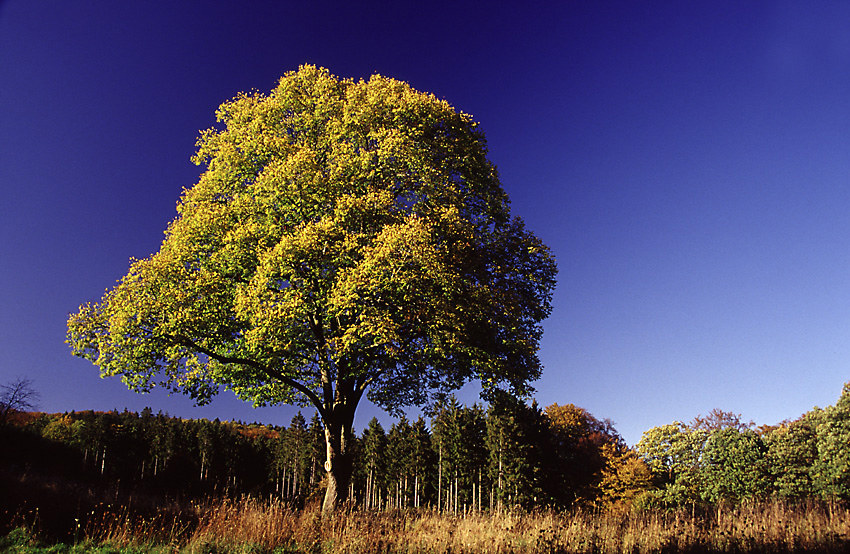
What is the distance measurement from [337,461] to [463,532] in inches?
299

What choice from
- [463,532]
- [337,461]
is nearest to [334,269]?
[337,461]

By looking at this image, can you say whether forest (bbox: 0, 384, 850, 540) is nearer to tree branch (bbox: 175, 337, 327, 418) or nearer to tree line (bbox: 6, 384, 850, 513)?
tree line (bbox: 6, 384, 850, 513)

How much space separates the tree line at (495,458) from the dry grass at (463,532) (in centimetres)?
192

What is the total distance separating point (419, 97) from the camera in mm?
18844

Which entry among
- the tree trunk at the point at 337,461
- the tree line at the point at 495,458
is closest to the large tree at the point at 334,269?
the tree trunk at the point at 337,461

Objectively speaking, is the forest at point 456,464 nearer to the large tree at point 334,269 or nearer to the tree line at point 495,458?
the tree line at point 495,458

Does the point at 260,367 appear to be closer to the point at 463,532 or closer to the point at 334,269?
the point at 334,269

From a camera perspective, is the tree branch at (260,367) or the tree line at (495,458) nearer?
the tree branch at (260,367)

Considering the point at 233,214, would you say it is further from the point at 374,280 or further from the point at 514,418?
the point at 514,418

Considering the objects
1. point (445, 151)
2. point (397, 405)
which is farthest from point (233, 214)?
point (397, 405)

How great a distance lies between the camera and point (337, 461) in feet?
60.1

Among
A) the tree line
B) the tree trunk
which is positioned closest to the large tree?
the tree trunk

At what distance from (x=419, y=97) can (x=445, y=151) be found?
7.18 ft

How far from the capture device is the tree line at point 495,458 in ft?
129
